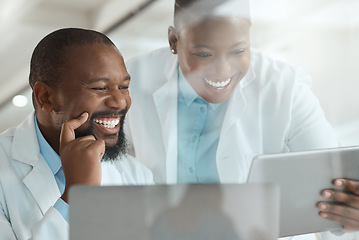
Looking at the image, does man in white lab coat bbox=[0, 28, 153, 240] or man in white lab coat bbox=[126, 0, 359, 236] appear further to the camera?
man in white lab coat bbox=[126, 0, 359, 236]

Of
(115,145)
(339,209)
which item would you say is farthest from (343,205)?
(115,145)

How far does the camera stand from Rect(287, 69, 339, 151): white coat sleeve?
128cm

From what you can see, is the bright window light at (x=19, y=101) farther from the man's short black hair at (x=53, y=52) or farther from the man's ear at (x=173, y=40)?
the man's ear at (x=173, y=40)

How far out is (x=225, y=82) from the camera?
127cm

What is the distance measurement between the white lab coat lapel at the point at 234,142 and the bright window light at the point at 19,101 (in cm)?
49

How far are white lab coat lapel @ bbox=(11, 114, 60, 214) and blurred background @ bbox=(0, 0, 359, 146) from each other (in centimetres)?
3

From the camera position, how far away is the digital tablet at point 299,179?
1.03 meters

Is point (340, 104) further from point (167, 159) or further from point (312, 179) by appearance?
point (167, 159)

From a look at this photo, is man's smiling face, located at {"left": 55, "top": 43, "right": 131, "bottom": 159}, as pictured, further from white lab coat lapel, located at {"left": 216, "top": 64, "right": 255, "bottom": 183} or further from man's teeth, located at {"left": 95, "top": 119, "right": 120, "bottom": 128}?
white lab coat lapel, located at {"left": 216, "top": 64, "right": 255, "bottom": 183}

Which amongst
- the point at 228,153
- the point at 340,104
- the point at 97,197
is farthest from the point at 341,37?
the point at 97,197

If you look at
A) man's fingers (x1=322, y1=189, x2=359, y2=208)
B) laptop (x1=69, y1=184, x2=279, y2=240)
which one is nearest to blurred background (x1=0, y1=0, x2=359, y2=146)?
man's fingers (x1=322, y1=189, x2=359, y2=208)

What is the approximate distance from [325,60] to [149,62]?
538 mm

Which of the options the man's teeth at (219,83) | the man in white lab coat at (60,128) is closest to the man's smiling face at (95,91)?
the man in white lab coat at (60,128)

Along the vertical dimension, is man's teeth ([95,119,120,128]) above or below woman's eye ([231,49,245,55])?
below
